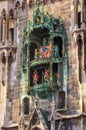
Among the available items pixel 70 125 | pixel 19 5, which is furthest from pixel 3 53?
pixel 70 125

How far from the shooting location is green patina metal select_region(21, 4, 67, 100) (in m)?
19.3

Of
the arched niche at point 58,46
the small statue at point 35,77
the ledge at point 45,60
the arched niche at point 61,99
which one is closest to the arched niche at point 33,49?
the ledge at point 45,60

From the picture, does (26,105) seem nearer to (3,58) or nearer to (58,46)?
(3,58)

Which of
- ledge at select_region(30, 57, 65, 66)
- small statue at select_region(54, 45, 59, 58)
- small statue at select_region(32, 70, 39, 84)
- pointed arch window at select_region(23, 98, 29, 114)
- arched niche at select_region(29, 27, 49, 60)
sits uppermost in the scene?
arched niche at select_region(29, 27, 49, 60)

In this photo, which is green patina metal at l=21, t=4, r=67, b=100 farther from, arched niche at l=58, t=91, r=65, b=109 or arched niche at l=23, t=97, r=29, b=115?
arched niche at l=23, t=97, r=29, b=115

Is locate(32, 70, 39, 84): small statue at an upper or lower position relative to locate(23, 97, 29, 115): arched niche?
upper

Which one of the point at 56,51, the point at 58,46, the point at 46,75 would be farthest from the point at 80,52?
the point at 46,75

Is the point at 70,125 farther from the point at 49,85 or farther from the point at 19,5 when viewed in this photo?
the point at 19,5

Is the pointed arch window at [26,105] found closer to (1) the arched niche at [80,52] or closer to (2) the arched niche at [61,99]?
(2) the arched niche at [61,99]

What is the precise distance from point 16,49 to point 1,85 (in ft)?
4.41

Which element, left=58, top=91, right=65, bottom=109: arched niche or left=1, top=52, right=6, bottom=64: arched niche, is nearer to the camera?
left=58, top=91, right=65, bottom=109: arched niche

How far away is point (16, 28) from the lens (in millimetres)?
20672

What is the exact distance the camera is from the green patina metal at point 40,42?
63.2 ft

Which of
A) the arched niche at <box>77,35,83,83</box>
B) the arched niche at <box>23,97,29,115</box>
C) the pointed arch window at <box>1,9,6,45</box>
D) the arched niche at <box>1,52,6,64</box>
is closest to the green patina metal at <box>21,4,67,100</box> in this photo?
the arched niche at <box>23,97,29,115</box>
